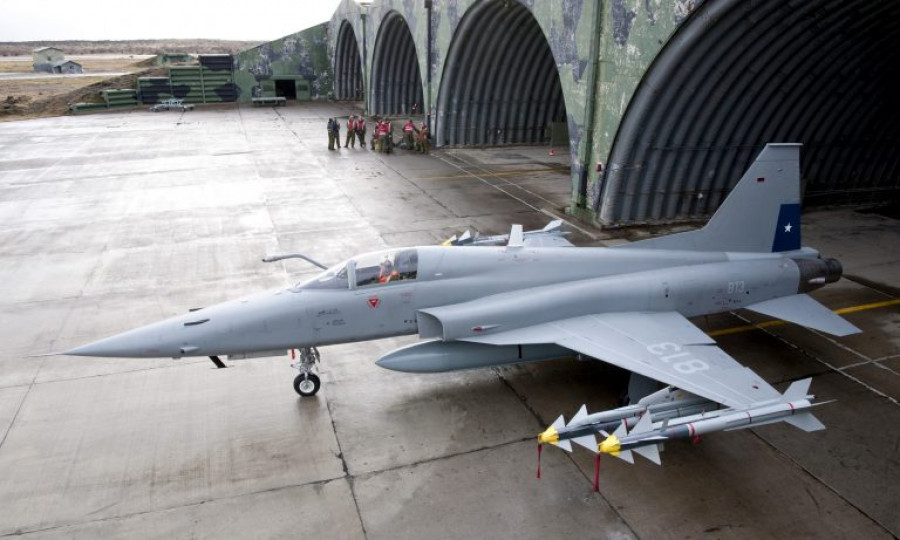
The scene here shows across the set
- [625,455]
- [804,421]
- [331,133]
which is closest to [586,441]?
[625,455]

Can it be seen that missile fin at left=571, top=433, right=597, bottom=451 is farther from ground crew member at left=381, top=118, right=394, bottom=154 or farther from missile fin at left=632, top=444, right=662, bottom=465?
ground crew member at left=381, top=118, right=394, bottom=154

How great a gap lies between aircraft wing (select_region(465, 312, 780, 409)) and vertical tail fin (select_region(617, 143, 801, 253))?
5.71 ft

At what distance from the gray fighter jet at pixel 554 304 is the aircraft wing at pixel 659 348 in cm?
3

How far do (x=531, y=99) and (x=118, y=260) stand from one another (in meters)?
21.5

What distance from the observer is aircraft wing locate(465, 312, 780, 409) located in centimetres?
792

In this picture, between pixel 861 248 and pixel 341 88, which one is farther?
pixel 341 88

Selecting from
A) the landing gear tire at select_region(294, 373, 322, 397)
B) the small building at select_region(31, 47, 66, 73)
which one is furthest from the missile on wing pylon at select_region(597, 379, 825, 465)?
the small building at select_region(31, 47, 66, 73)

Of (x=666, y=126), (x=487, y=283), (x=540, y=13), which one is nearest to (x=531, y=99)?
(x=540, y=13)

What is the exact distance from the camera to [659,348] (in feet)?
29.3

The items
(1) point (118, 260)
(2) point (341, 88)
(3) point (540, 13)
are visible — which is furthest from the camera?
(2) point (341, 88)

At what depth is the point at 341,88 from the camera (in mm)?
54750

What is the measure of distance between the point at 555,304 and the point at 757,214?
174 inches

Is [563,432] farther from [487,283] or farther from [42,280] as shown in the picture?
[42,280]

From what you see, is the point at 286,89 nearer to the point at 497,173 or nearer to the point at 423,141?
the point at 423,141
